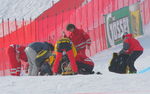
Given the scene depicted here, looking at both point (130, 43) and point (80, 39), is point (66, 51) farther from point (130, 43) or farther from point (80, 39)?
point (130, 43)

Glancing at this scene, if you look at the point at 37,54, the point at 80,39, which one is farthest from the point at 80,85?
the point at 80,39

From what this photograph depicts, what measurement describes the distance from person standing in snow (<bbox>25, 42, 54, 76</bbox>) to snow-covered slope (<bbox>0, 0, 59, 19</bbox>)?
2241cm

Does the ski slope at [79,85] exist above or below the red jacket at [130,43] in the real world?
below

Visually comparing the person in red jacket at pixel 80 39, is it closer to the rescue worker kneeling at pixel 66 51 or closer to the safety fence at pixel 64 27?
the rescue worker kneeling at pixel 66 51

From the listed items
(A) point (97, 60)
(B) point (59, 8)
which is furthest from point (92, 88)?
(B) point (59, 8)

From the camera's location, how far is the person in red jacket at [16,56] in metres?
12.4

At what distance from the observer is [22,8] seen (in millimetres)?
36781

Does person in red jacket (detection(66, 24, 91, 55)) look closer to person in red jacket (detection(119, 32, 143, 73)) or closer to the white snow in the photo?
person in red jacket (detection(119, 32, 143, 73))

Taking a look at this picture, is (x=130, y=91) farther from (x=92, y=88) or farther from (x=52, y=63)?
(x=52, y=63)

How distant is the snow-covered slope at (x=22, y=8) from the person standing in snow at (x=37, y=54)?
73.5 ft

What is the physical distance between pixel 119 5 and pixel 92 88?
13.1m

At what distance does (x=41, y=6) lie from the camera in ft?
115

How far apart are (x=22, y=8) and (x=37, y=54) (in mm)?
25878

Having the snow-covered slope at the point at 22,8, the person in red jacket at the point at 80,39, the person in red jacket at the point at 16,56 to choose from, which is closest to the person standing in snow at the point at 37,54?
the person in red jacket at the point at 80,39
